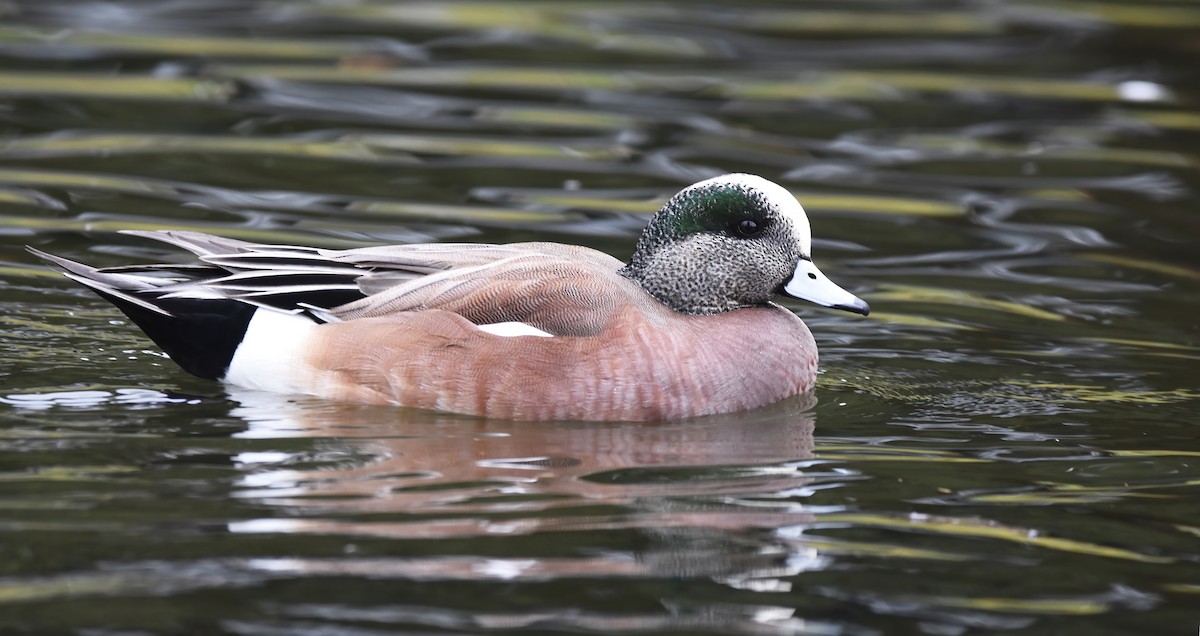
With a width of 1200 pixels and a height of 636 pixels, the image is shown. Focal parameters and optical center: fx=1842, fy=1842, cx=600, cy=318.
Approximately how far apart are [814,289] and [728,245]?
31 cm

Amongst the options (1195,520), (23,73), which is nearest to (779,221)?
(1195,520)

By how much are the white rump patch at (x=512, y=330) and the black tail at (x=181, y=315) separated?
822 millimetres

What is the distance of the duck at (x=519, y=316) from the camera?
5605 mm

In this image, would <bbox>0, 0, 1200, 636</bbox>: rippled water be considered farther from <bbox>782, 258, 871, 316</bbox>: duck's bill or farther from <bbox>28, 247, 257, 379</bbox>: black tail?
<bbox>782, 258, 871, 316</bbox>: duck's bill

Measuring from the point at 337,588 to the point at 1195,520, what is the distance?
7.52ft

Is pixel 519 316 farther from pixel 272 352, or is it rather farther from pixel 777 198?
pixel 777 198

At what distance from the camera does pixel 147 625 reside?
3.85 metres

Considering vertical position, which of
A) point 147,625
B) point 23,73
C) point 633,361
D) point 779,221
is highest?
point 23,73

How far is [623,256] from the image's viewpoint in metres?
7.79

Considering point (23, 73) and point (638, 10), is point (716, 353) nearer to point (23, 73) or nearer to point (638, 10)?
point (23, 73)

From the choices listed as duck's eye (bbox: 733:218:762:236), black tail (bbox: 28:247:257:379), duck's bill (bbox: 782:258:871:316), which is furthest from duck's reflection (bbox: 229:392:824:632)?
duck's eye (bbox: 733:218:762:236)

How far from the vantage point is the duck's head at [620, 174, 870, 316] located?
5.93 metres

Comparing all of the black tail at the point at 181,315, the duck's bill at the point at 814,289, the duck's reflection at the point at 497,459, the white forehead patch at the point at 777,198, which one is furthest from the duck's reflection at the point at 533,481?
the white forehead patch at the point at 777,198

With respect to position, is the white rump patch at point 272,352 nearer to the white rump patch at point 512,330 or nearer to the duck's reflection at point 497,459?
the duck's reflection at point 497,459
